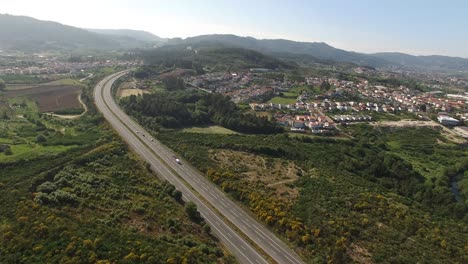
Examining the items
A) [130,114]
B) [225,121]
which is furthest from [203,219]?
[130,114]

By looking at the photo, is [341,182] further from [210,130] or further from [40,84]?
[40,84]

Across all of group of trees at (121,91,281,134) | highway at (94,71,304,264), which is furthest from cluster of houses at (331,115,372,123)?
highway at (94,71,304,264)

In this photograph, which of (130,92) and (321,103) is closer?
(130,92)

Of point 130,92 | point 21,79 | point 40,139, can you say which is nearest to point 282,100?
point 130,92

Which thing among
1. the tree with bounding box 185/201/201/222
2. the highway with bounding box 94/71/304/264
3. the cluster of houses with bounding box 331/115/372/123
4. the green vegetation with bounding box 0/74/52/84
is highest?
the green vegetation with bounding box 0/74/52/84

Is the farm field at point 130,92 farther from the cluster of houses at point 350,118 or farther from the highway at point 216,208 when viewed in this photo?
the cluster of houses at point 350,118

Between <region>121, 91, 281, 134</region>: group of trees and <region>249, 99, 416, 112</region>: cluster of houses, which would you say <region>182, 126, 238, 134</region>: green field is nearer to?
<region>121, 91, 281, 134</region>: group of trees

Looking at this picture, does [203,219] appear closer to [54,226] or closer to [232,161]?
[54,226]
